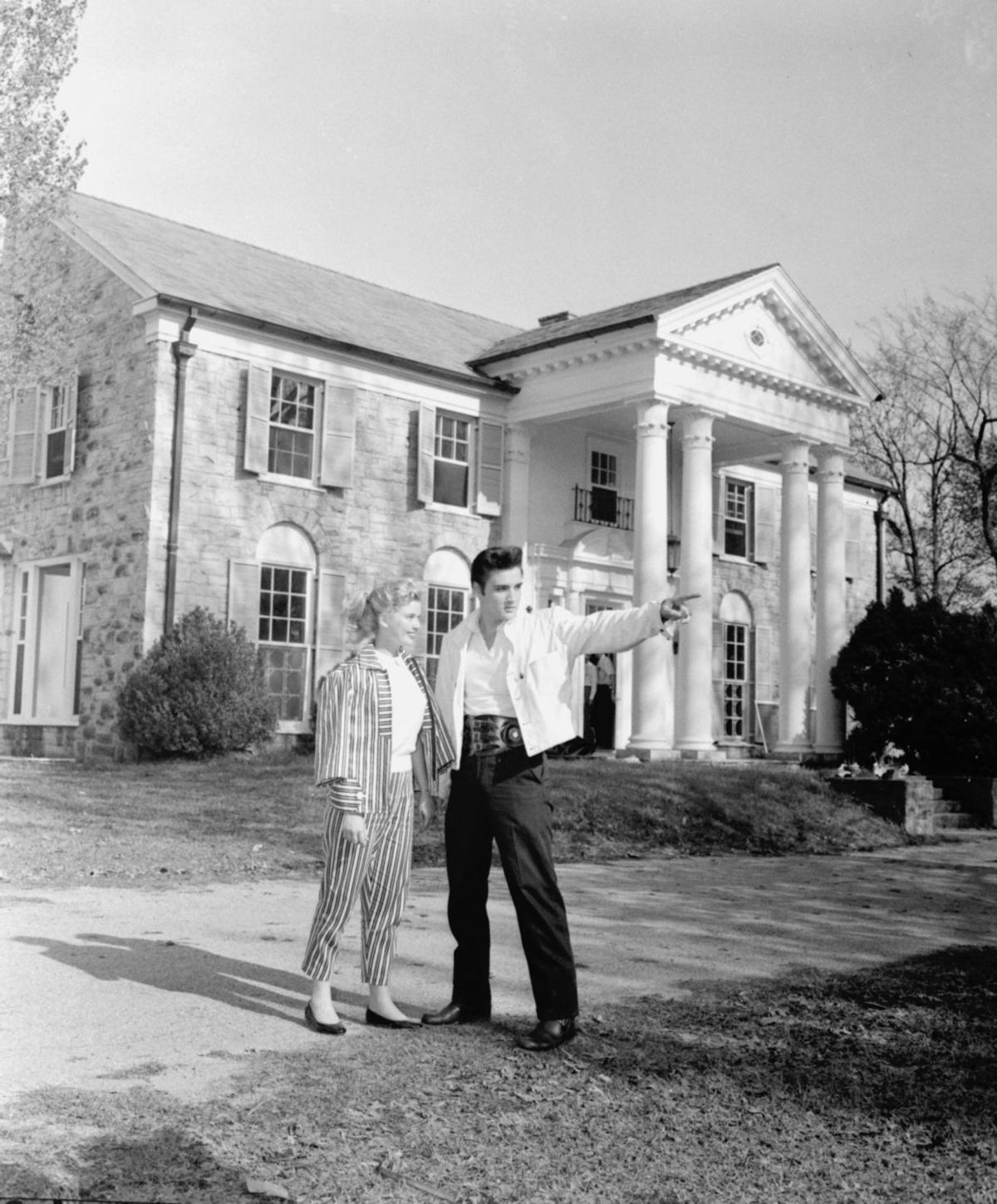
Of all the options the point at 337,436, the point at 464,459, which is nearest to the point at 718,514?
the point at 464,459

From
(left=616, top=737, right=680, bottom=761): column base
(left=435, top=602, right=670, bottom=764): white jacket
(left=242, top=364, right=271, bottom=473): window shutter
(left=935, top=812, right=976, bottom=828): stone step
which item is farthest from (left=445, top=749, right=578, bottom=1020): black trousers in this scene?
(left=616, top=737, right=680, bottom=761): column base

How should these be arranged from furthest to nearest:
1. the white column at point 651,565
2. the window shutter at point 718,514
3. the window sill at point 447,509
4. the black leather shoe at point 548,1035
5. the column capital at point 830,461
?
the window shutter at point 718,514 < the column capital at point 830,461 < the window sill at point 447,509 < the white column at point 651,565 < the black leather shoe at point 548,1035

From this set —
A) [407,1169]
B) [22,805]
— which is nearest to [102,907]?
[407,1169]

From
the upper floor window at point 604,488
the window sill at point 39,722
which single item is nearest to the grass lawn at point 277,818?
the window sill at point 39,722

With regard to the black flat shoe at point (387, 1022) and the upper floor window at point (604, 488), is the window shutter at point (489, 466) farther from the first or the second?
the black flat shoe at point (387, 1022)

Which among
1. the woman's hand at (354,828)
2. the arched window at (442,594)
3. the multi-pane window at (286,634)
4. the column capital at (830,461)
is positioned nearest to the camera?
the woman's hand at (354,828)

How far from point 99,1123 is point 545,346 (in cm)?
1859

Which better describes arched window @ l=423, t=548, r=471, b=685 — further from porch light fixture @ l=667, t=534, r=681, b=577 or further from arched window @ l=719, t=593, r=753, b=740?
arched window @ l=719, t=593, r=753, b=740

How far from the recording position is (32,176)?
1697 centimetres

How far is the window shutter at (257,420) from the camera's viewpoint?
18.6 meters

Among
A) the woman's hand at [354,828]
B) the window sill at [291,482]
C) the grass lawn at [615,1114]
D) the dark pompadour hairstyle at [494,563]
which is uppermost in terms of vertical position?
the window sill at [291,482]

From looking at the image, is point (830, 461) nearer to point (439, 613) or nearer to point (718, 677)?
point (718, 677)

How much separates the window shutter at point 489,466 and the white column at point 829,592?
5.89 meters

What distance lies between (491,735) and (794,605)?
18183 millimetres
